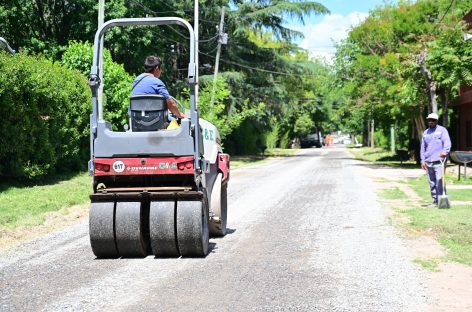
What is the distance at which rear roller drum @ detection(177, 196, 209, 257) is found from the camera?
741 centimetres

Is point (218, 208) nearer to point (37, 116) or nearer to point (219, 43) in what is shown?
point (37, 116)

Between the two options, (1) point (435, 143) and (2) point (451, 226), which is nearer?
(2) point (451, 226)

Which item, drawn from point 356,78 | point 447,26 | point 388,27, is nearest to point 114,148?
point 447,26

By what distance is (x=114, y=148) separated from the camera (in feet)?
24.3

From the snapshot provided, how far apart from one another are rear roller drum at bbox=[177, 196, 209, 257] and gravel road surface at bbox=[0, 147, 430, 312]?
0.61 feet

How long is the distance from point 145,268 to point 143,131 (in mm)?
1662

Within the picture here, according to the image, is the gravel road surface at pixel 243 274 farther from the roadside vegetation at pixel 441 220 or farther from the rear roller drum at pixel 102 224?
the roadside vegetation at pixel 441 220

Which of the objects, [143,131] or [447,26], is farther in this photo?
[447,26]

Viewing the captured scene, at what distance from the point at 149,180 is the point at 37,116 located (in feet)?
33.1

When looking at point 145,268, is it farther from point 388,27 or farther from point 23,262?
point 388,27

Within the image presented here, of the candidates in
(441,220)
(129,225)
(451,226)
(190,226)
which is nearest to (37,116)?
(129,225)

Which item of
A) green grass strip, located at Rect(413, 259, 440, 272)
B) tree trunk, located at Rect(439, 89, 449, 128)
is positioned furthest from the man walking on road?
tree trunk, located at Rect(439, 89, 449, 128)

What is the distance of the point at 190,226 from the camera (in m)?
7.42

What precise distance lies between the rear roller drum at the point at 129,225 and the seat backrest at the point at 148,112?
963mm
